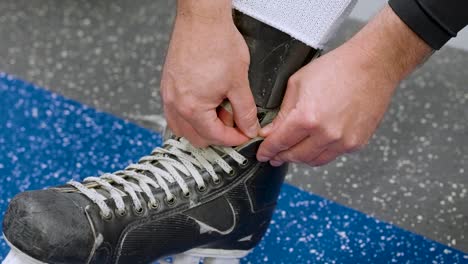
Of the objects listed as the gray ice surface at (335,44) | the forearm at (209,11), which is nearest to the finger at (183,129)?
the forearm at (209,11)

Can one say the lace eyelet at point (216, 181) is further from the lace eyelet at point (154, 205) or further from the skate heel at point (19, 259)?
the skate heel at point (19, 259)

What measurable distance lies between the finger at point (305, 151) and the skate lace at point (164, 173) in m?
0.05

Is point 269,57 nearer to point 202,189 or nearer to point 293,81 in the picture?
point 293,81

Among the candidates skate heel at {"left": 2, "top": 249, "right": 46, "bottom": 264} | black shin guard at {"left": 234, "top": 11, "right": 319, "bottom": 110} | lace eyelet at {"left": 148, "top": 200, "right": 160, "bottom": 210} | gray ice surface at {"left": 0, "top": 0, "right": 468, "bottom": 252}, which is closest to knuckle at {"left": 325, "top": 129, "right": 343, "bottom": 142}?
black shin guard at {"left": 234, "top": 11, "right": 319, "bottom": 110}

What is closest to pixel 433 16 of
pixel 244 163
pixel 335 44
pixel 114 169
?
pixel 244 163

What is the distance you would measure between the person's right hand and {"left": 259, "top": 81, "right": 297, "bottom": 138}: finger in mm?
25

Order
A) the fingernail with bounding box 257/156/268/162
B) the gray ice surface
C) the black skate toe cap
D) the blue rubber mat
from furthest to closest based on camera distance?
the gray ice surface → the blue rubber mat → the fingernail with bounding box 257/156/268/162 → the black skate toe cap

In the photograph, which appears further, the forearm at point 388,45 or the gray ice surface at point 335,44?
the gray ice surface at point 335,44

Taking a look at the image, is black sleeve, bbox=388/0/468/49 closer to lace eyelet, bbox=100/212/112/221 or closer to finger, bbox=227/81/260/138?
finger, bbox=227/81/260/138

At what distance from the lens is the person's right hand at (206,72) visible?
745 millimetres

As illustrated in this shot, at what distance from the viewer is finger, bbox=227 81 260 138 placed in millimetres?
770

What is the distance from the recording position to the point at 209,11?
75cm

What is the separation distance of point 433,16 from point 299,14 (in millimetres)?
148

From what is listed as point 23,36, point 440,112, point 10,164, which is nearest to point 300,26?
point 10,164
